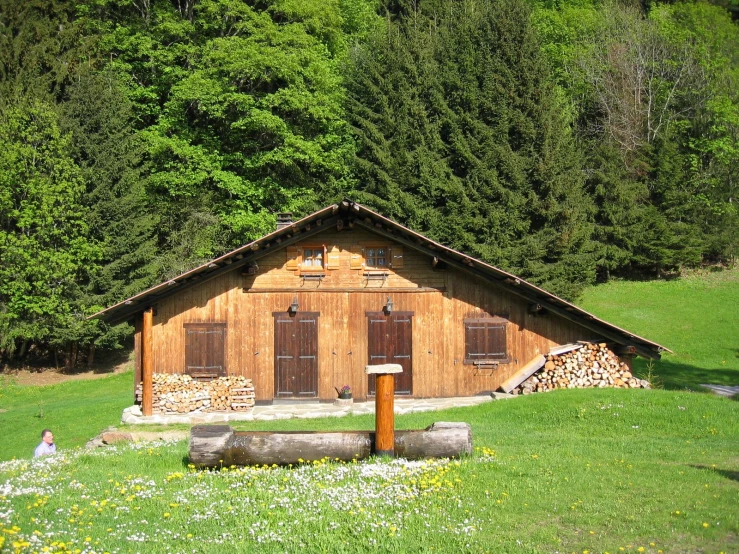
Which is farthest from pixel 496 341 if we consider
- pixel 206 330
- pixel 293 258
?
pixel 206 330

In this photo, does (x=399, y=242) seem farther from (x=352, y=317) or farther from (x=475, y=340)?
(x=475, y=340)

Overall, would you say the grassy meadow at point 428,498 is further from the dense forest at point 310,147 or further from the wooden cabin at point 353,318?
the dense forest at point 310,147

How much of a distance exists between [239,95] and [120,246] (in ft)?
30.0

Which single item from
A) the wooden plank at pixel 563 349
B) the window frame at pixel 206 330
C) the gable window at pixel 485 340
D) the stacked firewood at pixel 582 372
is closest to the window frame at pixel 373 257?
the gable window at pixel 485 340

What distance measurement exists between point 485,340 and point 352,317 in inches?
148

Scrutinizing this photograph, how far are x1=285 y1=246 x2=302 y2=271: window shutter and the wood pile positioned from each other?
3335 millimetres

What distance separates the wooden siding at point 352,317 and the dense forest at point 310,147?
13.7m

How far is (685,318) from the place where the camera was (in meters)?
35.7

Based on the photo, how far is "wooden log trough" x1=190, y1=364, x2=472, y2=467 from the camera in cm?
1116

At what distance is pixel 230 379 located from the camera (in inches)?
828

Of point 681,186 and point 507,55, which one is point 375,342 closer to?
point 507,55

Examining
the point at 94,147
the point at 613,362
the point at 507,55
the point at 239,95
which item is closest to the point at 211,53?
the point at 239,95

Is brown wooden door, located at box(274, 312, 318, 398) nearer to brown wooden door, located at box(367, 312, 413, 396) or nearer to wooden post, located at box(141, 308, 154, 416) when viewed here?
brown wooden door, located at box(367, 312, 413, 396)

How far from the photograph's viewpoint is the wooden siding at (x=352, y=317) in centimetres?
2127
